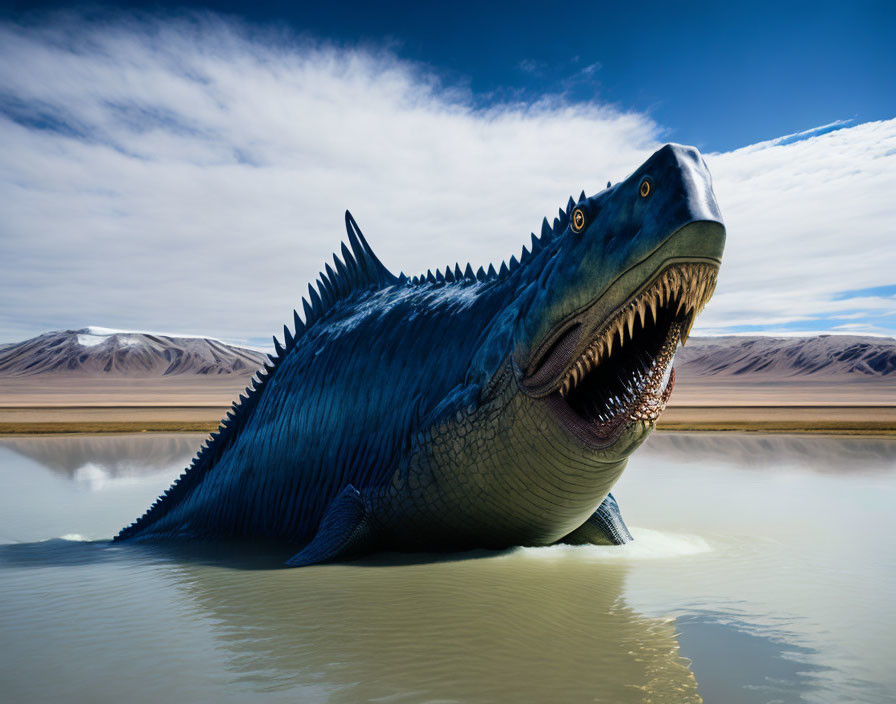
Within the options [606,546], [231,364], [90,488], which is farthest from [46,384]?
[606,546]

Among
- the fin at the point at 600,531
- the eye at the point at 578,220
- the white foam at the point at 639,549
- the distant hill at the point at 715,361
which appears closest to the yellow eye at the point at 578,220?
the eye at the point at 578,220

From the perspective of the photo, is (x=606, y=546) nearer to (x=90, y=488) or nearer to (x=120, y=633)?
(x=120, y=633)

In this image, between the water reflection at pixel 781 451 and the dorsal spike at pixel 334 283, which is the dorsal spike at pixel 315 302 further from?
the water reflection at pixel 781 451

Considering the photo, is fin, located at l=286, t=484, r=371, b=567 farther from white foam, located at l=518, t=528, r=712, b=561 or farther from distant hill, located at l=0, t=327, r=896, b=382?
distant hill, located at l=0, t=327, r=896, b=382

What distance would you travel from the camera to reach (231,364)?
621 feet

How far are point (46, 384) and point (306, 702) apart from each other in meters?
161

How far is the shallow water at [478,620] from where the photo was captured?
3283 millimetres

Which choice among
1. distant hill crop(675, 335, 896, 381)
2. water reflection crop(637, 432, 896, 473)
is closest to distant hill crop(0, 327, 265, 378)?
distant hill crop(675, 335, 896, 381)

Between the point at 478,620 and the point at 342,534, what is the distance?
1.82 metres

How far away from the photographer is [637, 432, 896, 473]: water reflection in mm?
14035

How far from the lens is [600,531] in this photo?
6484 mm

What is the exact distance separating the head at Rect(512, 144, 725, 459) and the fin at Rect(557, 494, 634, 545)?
1.93 m

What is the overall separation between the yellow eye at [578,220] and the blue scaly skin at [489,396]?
0.01 meters

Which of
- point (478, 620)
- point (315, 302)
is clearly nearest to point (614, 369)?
point (478, 620)
